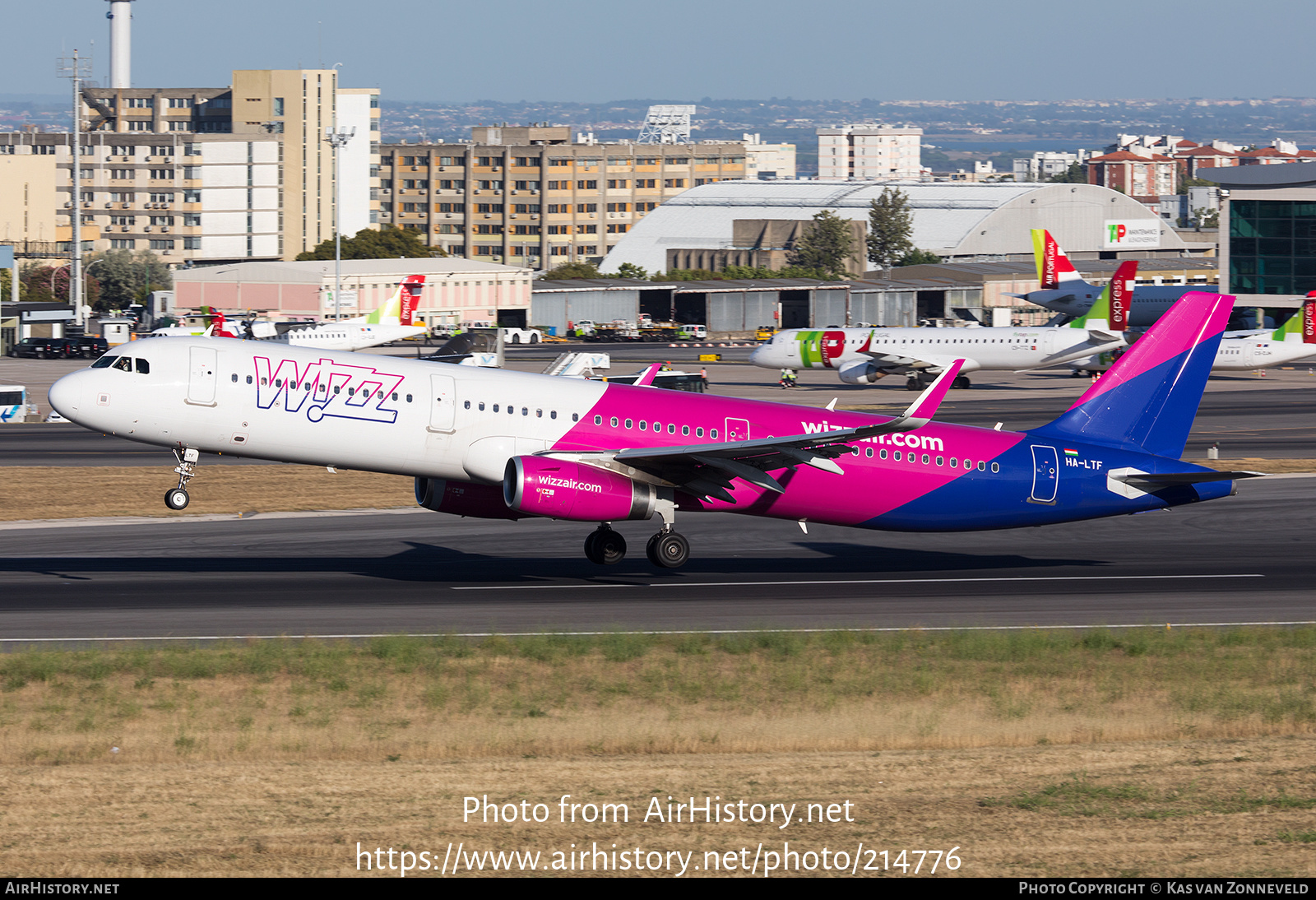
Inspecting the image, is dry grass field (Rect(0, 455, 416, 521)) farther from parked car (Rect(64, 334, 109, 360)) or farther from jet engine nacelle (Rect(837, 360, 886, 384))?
parked car (Rect(64, 334, 109, 360))

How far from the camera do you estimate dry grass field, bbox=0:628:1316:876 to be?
16.5m

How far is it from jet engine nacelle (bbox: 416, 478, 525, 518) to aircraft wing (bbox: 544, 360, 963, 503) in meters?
2.19

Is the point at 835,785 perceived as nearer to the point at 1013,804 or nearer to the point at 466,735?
the point at 1013,804

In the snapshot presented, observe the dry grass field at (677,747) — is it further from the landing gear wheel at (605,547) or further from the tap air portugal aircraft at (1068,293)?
the tap air portugal aircraft at (1068,293)

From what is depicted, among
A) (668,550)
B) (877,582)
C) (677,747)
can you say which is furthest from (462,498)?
(677,747)

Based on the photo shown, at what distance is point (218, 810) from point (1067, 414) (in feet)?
92.5

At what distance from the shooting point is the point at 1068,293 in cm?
14850

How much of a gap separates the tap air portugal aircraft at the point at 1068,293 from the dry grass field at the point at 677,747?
123 metres

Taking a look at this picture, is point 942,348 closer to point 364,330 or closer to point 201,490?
point 364,330

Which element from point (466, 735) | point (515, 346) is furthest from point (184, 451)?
point (515, 346)

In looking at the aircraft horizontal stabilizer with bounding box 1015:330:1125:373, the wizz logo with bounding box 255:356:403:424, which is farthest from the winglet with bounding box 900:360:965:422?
the aircraft horizontal stabilizer with bounding box 1015:330:1125:373

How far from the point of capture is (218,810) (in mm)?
17703

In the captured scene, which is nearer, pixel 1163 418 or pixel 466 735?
pixel 466 735
